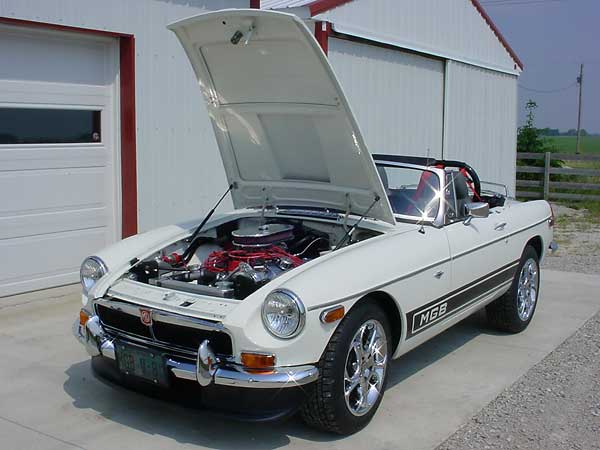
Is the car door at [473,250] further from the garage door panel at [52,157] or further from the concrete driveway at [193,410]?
the garage door panel at [52,157]

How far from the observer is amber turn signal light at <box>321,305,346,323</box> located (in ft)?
12.7

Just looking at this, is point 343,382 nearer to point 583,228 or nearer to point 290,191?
point 290,191

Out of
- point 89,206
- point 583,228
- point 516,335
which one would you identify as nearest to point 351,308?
point 516,335

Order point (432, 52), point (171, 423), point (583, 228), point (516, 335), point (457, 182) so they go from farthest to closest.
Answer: point (583, 228) < point (432, 52) < point (516, 335) < point (457, 182) < point (171, 423)

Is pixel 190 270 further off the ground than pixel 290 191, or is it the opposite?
pixel 290 191

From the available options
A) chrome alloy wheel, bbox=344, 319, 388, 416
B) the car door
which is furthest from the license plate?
the car door

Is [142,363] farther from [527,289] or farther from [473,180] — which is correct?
[527,289]

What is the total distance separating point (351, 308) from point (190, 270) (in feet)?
3.91

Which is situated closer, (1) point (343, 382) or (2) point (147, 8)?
(1) point (343, 382)

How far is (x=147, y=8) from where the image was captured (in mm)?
7953

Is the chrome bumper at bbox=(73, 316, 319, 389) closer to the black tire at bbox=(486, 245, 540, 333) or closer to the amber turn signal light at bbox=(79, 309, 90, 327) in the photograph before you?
the amber turn signal light at bbox=(79, 309, 90, 327)

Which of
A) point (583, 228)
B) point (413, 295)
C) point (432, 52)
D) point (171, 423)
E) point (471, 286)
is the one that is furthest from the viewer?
point (583, 228)

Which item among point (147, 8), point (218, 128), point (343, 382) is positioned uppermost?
point (147, 8)

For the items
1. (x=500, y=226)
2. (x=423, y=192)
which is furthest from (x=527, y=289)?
(x=423, y=192)
